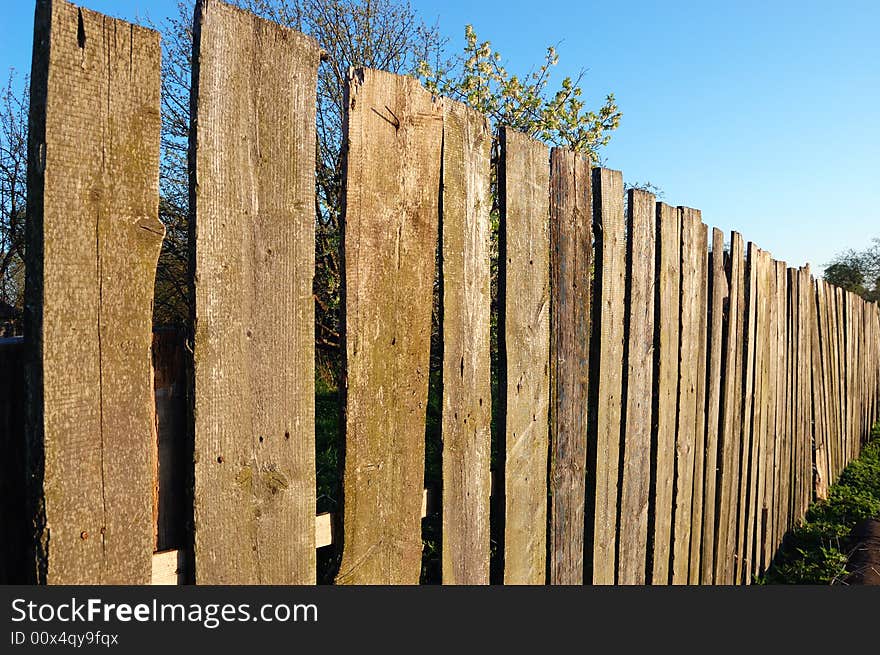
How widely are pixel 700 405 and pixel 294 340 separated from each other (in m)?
2.39

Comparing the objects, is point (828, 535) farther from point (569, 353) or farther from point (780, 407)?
point (569, 353)

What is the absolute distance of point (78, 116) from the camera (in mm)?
1165

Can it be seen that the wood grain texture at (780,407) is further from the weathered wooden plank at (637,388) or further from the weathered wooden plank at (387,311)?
the weathered wooden plank at (387,311)

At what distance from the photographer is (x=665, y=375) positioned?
2830mm

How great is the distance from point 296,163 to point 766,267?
139 inches

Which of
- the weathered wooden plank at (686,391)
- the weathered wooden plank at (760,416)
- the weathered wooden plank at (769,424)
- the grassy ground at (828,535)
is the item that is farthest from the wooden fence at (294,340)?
the grassy ground at (828,535)

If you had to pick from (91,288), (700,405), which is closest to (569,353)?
(700,405)

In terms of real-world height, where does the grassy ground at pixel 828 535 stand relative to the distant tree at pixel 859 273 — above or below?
below

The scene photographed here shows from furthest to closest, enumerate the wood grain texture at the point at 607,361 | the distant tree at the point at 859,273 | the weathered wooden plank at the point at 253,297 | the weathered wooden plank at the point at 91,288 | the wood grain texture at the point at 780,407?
the distant tree at the point at 859,273 < the wood grain texture at the point at 780,407 < the wood grain texture at the point at 607,361 < the weathered wooden plank at the point at 253,297 < the weathered wooden plank at the point at 91,288

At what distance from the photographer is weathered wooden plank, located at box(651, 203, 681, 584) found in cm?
277

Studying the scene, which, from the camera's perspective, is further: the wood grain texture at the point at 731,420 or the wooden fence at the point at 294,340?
the wood grain texture at the point at 731,420

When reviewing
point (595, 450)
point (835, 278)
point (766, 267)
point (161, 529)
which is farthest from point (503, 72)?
point (835, 278)

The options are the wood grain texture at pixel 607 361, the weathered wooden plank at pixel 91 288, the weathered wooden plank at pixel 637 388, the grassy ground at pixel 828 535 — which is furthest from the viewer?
the grassy ground at pixel 828 535

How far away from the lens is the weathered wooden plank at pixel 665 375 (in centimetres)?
277
